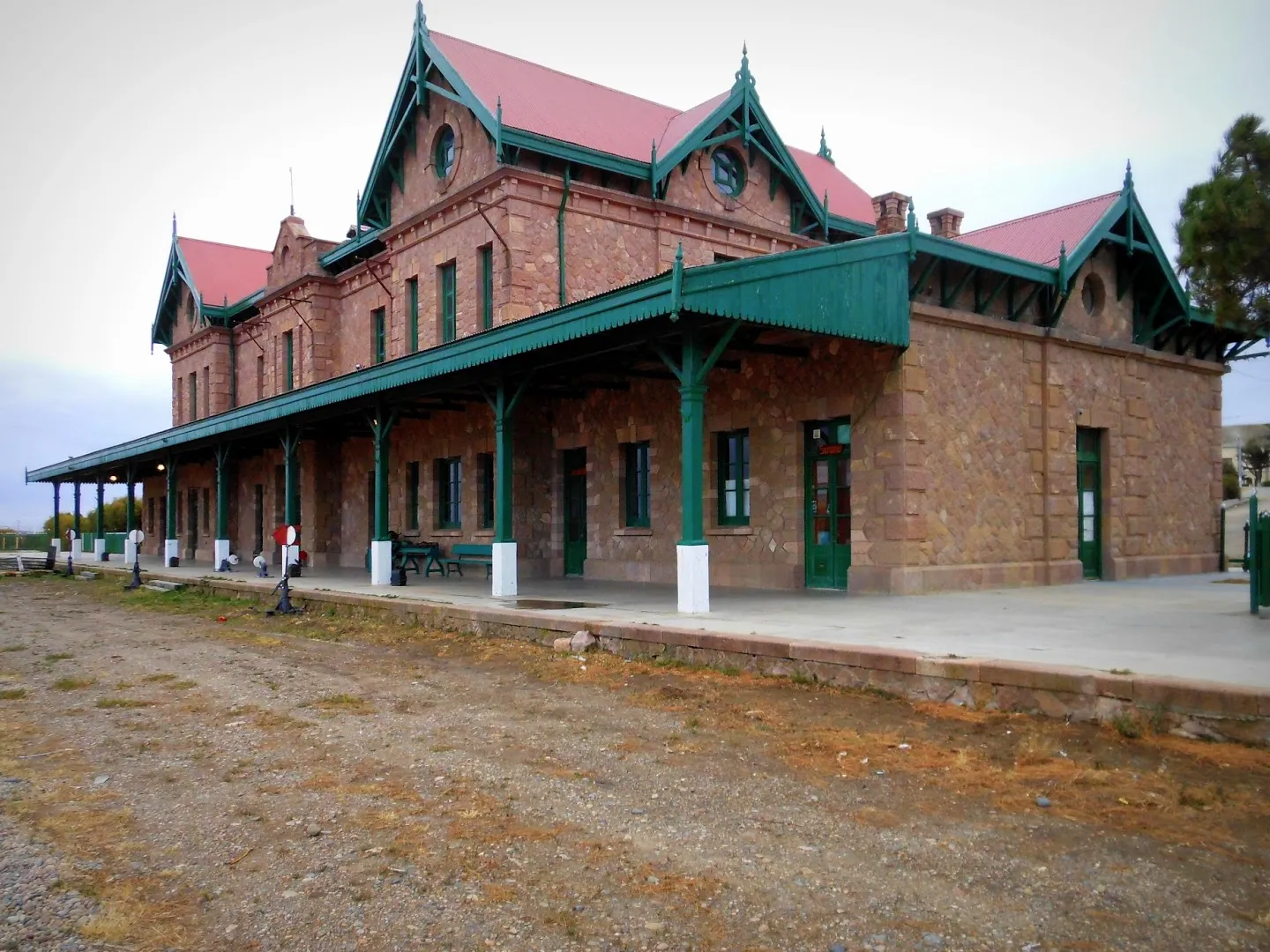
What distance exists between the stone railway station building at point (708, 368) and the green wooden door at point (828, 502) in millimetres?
40

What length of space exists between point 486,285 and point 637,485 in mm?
5085

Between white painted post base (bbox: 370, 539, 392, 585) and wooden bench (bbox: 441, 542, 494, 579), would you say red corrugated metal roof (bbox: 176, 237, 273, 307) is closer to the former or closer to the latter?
wooden bench (bbox: 441, 542, 494, 579)

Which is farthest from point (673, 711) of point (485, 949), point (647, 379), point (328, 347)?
point (328, 347)

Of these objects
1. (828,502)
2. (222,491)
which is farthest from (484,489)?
(828,502)

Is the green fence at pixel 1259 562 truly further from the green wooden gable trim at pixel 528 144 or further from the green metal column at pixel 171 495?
the green metal column at pixel 171 495

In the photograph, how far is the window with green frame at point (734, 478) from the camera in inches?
599

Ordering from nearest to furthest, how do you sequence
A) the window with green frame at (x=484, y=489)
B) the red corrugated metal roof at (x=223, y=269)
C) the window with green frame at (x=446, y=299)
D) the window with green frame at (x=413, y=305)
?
the window with green frame at (x=484, y=489), the window with green frame at (x=446, y=299), the window with green frame at (x=413, y=305), the red corrugated metal roof at (x=223, y=269)

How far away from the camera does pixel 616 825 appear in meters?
4.51

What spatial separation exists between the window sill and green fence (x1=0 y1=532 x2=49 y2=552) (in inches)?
1563

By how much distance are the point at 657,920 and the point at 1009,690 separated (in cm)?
395

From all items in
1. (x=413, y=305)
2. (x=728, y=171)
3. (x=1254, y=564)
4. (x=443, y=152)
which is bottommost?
(x=1254, y=564)

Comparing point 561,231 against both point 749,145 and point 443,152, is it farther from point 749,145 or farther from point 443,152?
point 749,145

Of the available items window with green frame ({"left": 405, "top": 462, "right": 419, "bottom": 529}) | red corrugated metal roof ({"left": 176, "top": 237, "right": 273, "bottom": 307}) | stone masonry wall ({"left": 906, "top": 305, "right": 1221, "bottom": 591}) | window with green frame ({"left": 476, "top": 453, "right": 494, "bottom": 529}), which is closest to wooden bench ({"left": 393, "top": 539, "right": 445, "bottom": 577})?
window with green frame ({"left": 476, "top": 453, "right": 494, "bottom": 529})

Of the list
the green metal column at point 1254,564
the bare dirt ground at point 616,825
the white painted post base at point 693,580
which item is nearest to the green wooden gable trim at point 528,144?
the white painted post base at point 693,580
